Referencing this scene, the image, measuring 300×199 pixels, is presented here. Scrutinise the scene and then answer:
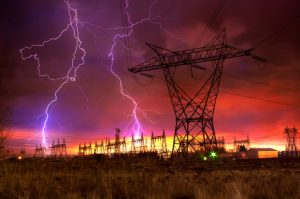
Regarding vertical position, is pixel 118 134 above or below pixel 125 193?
above

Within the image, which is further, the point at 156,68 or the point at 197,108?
the point at 156,68

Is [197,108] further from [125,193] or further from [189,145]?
[125,193]

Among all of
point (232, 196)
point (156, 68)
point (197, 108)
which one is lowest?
point (232, 196)

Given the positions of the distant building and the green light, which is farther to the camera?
the distant building

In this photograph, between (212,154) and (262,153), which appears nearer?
(212,154)

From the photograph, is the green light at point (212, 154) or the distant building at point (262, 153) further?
the distant building at point (262, 153)

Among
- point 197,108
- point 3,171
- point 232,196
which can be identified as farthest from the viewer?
point 197,108

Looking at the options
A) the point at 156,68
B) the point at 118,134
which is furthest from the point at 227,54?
the point at 118,134

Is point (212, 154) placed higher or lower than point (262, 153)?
lower

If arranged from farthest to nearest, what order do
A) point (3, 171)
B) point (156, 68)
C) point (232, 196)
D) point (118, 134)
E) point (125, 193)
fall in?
point (118, 134), point (156, 68), point (3, 171), point (125, 193), point (232, 196)
